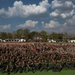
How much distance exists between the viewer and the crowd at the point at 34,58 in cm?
830

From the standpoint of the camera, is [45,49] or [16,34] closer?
[45,49]

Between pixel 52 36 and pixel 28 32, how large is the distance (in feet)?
42.1

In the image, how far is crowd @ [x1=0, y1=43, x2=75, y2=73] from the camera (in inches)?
327

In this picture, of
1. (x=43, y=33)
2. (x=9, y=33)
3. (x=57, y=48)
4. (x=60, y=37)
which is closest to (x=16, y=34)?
(x=9, y=33)

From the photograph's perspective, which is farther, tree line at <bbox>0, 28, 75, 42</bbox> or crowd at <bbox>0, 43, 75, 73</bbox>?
tree line at <bbox>0, 28, 75, 42</bbox>

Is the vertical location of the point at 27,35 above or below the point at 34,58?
above

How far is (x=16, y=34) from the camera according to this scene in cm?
10294

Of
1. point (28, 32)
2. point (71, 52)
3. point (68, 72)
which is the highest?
point (28, 32)

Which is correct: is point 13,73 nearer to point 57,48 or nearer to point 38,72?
point 38,72

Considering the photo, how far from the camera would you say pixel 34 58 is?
28.4 ft

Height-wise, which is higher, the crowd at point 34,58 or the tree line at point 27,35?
the tree line at point 27,35

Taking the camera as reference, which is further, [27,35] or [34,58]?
[27,35]

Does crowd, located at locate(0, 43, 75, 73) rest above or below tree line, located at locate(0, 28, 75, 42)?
below

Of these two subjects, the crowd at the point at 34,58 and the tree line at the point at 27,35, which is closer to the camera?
A: the crowd at the point at 34,58
